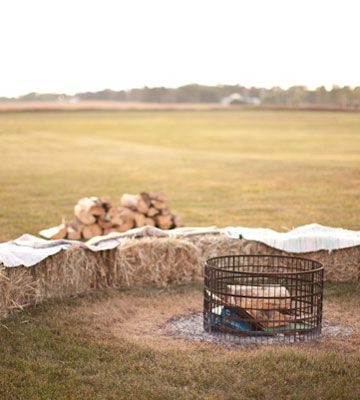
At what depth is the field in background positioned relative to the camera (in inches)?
621

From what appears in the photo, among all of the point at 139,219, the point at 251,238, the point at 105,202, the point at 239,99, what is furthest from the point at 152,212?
the point at 239,99

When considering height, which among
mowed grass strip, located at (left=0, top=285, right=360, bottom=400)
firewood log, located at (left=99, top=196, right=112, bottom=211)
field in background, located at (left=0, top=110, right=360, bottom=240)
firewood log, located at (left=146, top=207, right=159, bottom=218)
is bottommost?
field in background, located at (left=0, top=110, right=360, bottom=240)

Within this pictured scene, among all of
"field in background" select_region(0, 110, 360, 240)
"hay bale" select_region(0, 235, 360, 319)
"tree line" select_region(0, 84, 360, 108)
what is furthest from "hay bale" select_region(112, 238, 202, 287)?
"tree line" select_region(0, 84, 360, 108)

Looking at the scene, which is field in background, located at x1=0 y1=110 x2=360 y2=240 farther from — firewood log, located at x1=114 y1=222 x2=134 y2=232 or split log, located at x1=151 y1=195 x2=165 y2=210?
firewood log, located at x1=114 y1=222 x2=134 y2=232

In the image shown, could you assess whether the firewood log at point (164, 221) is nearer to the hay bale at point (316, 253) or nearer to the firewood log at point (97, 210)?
the firewood log at point (97, 210)

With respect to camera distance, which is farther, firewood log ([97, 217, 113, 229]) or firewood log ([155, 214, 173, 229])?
firewood log ([155, 214, 173, 229])

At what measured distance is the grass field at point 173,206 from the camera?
232 inches

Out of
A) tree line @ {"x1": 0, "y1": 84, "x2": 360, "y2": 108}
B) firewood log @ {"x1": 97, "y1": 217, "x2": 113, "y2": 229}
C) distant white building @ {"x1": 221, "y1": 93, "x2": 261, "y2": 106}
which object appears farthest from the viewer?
distant white building @ {"x1": 221, "y1": 93, "x2": 261, "y2": 106}

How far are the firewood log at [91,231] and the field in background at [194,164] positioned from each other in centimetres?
120

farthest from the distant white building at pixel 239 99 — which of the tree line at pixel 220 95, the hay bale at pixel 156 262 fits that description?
the hay bale at pixel 156 262

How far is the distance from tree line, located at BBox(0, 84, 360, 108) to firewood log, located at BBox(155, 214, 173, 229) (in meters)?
5.96

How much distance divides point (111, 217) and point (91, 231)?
43cm

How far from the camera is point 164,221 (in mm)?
13344

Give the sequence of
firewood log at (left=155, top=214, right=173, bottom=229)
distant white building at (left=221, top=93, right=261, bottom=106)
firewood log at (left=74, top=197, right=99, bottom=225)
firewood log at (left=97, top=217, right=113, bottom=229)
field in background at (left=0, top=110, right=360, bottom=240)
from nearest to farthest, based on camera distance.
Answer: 1. firewood log at (left=74, top=197, right=99, bottom=225)
2. firewood log at (left=97, top=217, right=113, bottom=229)
3. firewood log at (left=155, top=214, right=173, bottom=229)
4. field in background at (left=0, top=110, right=360, bottom=240)
5. distant white building at (left=221, top=93, right=261, bottom=106)
